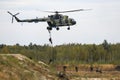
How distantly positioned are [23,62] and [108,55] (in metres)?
123

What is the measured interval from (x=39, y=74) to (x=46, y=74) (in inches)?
91.8

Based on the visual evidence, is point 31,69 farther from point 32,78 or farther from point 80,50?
point 80,50

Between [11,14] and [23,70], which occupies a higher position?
[11,14]

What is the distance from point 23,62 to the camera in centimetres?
5959

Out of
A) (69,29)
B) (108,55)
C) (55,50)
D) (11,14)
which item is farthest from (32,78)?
(55,50)

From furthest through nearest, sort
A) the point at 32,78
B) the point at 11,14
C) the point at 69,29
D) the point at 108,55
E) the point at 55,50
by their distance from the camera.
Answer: the point at 55,50 → the point at 108,55 → the point at 11,14 → the point at 69,29 → the point at 32,78

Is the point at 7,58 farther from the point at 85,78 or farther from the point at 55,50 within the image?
the point at 55,50

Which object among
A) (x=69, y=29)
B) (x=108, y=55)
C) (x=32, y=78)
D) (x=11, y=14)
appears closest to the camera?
(x=32, y=78)

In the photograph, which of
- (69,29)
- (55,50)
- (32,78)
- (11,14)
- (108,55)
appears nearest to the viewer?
(32,78)

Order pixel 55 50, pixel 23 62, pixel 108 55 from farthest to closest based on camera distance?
pixel 55 50 < pixel 108 55 < pixel 23 62

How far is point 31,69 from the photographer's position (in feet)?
193

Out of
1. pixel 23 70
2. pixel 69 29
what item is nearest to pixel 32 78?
pixel 23 70

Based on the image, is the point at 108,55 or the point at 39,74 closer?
the point at 39,74

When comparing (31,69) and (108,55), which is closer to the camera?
(31,69)
